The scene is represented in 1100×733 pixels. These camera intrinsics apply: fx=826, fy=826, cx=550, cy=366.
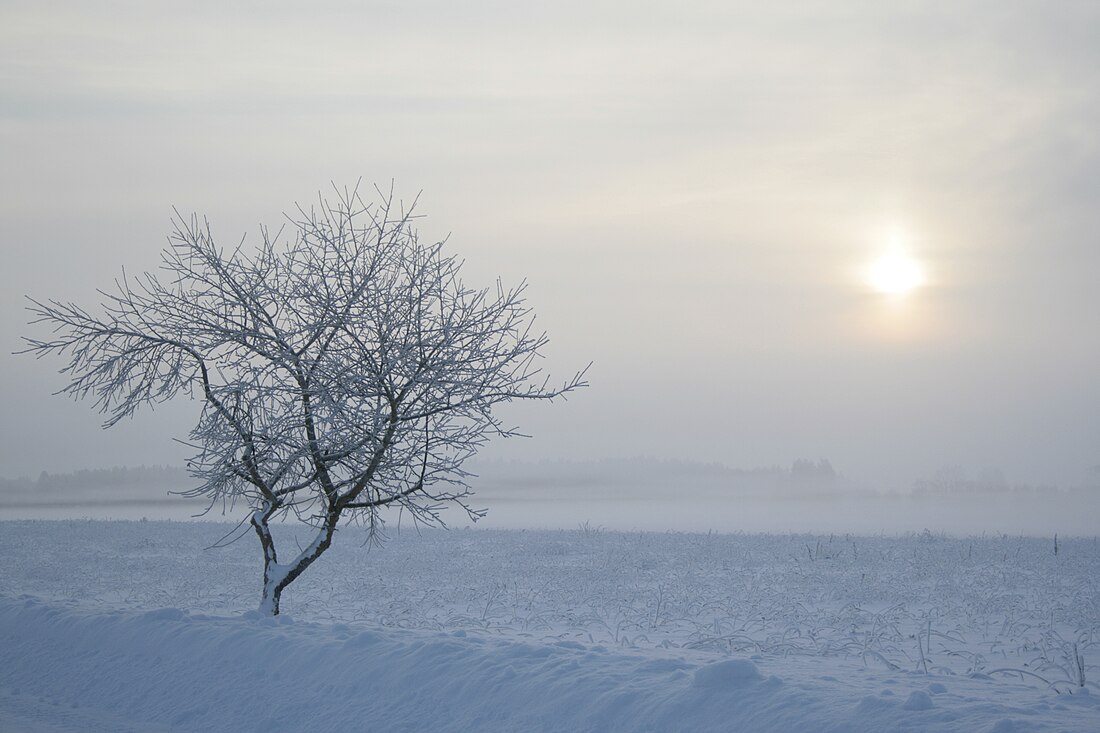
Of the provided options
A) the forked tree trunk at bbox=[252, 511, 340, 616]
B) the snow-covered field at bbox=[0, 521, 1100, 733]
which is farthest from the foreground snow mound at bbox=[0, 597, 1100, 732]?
the forked tree trunk at bbox=[252, 511, 340, 616]

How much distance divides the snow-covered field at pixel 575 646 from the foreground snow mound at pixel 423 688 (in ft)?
0.08

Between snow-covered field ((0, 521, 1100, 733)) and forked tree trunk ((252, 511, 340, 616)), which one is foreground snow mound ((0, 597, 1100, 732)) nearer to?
snow-covered field ((0, 521, 1100, 733))

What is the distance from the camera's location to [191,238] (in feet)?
40.3

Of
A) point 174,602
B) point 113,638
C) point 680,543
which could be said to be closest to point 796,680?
point 113,638

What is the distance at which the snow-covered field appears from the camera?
7.31 m

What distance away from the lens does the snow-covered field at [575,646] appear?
24.0 ft

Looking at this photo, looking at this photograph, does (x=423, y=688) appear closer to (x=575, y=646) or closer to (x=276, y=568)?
(x=575, y=646)

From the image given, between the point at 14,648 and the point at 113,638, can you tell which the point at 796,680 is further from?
the point at 14,648

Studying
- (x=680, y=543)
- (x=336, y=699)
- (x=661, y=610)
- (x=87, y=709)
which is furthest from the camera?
(x=680, y=543)

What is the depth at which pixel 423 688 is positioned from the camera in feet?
27.7

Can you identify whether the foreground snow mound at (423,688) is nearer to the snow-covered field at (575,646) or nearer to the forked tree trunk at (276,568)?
the snow-covered field at (575,646)

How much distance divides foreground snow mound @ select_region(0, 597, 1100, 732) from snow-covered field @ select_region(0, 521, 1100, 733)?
3 centimetres

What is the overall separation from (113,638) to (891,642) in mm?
11076

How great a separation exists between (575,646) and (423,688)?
6.23 ft
